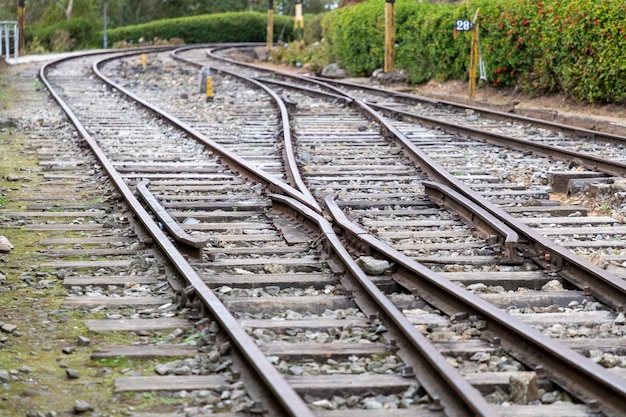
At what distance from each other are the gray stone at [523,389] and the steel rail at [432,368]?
10.8 inches

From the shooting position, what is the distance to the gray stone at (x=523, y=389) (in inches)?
184

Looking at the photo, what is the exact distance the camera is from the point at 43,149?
13.4 meters

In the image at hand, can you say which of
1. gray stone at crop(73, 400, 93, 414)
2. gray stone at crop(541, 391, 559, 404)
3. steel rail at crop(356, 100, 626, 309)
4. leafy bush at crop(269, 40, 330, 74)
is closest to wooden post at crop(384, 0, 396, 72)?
leafy bush at crop(269, 40, 330, 74)

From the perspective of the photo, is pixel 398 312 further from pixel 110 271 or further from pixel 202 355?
pixel 110 271

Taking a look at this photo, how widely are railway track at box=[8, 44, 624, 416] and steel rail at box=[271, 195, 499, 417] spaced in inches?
0.4

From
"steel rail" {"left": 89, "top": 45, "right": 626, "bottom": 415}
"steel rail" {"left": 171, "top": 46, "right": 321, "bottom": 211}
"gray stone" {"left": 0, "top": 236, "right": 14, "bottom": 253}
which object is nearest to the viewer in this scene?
"steel rail" {"left": 89, "top": 45, "right": 626, "bottom": 415}

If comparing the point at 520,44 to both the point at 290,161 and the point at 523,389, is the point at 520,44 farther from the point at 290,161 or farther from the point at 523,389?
the point at 523,389

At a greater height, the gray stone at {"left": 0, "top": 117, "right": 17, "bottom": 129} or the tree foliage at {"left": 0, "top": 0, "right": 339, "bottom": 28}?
the tree foliage at {"left": 0, "top": 0, "right": 339, "bottom": 28}

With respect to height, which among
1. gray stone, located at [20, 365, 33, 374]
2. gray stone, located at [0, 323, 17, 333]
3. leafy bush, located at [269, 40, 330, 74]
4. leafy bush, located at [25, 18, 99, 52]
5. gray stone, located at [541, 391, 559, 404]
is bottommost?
gray stone, located at [541, 391, 559, 404]

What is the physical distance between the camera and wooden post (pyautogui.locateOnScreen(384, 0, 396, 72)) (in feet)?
84.8

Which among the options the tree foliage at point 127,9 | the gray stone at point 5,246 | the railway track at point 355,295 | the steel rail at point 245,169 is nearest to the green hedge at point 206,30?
the tree foliage at point 127,9

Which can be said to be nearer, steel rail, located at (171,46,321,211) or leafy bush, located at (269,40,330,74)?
steel rail, located at (171,46,321,211)

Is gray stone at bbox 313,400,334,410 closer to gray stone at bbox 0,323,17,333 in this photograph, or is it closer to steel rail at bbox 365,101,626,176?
gray stone at bbox 0,323,17,333

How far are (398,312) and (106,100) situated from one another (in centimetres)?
1647
